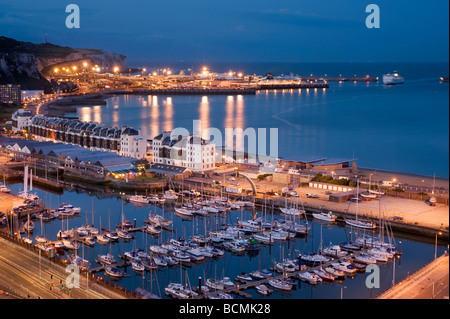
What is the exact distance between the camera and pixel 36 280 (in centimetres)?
539

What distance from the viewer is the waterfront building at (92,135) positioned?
12633mm

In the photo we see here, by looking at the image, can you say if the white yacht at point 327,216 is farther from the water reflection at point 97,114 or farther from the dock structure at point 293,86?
the dock structure at point 293,86

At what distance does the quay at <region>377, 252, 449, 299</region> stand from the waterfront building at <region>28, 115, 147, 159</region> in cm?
796

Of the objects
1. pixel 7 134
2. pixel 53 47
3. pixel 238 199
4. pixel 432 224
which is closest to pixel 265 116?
pixel 7 134

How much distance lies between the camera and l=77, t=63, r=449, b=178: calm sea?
1471 cm

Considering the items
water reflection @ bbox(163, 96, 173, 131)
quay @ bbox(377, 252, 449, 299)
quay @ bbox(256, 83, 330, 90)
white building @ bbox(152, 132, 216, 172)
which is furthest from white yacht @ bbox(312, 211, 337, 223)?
quay @ bbox(256, 83, 330, 90)

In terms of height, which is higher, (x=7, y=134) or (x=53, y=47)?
(x=53, y=47)

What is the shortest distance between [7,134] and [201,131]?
6191mm

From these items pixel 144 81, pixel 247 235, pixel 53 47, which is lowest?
pixel 247 235

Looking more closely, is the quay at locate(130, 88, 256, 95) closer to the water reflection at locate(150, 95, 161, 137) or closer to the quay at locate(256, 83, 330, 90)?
the quay at locate(256, 83, 330, 90)

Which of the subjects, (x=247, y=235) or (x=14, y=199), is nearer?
(x=247, y=235)
